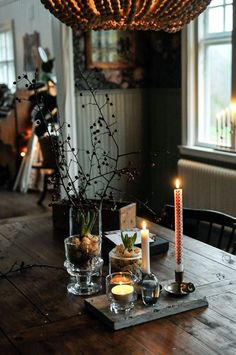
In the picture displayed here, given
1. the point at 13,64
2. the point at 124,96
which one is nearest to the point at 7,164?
the point at 13,64

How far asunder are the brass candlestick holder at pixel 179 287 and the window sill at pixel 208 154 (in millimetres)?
2485

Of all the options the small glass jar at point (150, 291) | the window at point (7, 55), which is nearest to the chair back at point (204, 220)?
the small glass jar at point (150, 291)

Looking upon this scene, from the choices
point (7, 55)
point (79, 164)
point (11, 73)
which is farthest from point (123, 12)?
point (7, 55)

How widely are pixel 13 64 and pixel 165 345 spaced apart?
22.9 ft

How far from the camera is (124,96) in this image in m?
5.22

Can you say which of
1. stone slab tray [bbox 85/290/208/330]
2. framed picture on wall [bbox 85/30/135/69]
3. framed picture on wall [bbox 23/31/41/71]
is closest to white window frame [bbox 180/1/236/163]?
framed picture on wall [bbox 85/30/135/69]

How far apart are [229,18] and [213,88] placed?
58 cm

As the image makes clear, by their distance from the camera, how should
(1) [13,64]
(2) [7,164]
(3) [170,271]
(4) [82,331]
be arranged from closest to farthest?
(4) [82,331] < (3) [170,271] < (2) [7,164] < (1) [13,64]

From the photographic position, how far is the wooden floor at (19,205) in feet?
18.5

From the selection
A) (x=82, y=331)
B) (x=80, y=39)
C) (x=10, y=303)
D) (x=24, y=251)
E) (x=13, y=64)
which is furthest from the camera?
(x=13, y=64)

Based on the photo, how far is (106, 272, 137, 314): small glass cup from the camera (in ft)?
5.55

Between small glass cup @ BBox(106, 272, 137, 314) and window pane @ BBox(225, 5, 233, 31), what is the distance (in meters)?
3.04

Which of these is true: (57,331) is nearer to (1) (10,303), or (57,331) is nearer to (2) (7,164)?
(1) (10,303)

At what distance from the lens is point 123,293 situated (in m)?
1.69
